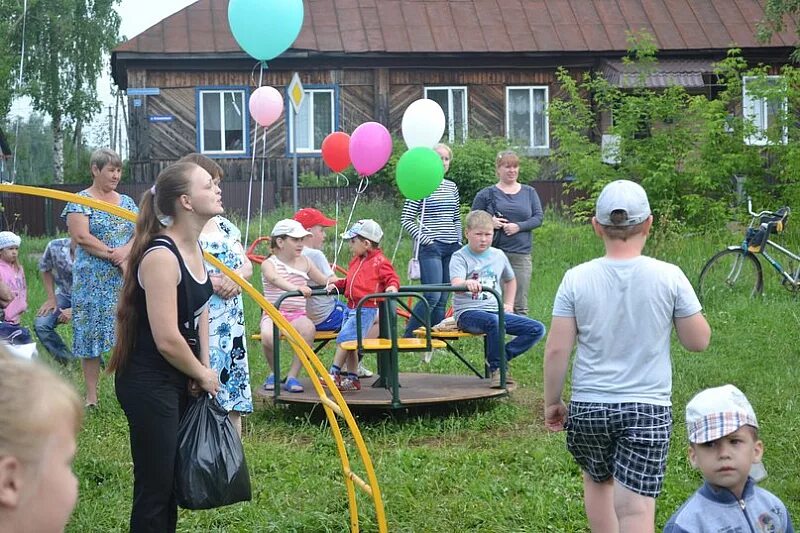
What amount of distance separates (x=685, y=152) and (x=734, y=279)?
11.1ft

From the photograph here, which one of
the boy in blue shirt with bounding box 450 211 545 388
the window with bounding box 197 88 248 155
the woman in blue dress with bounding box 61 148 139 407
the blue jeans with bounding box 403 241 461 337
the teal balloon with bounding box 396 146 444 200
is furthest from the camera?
the window with bounding box 197 88 248 155

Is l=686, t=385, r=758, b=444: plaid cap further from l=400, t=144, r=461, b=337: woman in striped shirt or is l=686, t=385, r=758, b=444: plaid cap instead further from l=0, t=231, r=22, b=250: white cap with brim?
l=0, t=231, r=22, b=250: white cap with brim

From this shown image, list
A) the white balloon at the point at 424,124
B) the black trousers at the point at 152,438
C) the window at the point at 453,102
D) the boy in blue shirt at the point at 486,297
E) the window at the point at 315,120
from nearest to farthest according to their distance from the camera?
the black trousers at the point at 152,438 → the boy in blue shirt at the point at 486,297 → the white balloon at the point at 424,124 → the window at the point at 315,120 → the window at the point at 453,102

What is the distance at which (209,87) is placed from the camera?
26.4 metres

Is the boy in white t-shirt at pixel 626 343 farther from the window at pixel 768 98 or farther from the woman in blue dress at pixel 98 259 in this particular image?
the window at pixel 768 98

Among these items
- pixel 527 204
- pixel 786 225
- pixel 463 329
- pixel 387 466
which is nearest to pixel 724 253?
pixel 786 225

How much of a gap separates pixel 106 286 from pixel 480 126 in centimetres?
1976

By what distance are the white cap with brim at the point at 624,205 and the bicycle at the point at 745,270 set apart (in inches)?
348

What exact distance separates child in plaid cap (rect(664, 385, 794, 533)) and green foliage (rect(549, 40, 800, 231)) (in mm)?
12242

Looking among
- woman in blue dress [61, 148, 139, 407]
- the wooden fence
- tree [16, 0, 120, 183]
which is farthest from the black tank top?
tree [16, 0, 120, 183]

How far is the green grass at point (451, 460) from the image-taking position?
617cm

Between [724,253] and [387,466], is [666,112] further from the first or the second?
[387,466]

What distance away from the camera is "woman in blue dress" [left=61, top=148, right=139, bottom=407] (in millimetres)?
7688

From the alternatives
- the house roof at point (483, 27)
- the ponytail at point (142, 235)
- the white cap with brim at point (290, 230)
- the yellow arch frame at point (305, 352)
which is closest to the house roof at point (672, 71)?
the house roof at point (483, 27)
